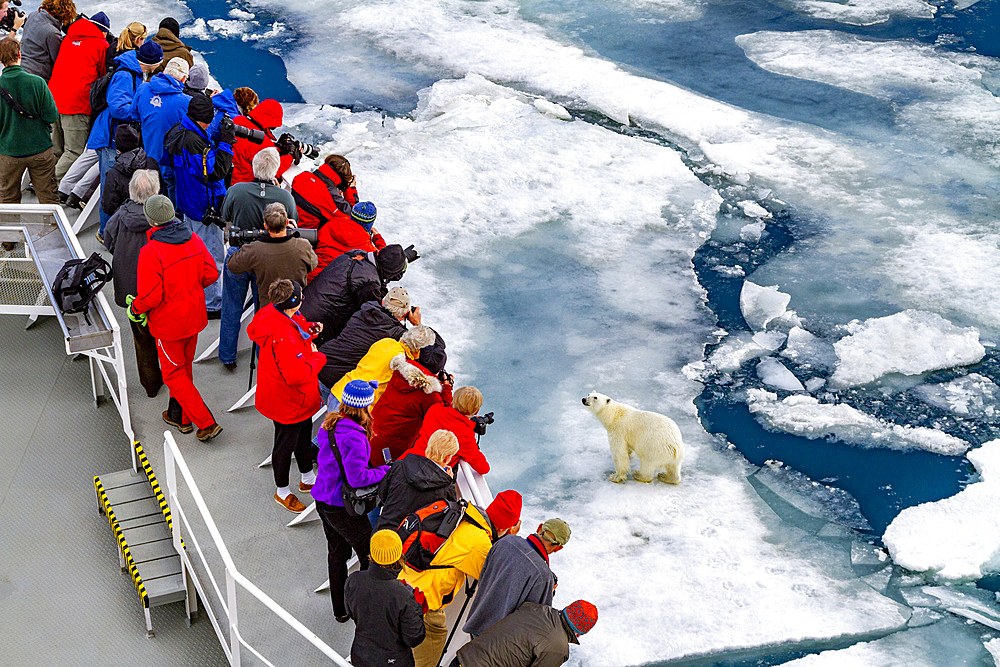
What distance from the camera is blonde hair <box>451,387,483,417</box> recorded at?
4.22 metres

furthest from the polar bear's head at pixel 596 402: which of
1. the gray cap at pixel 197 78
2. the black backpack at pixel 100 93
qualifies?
the black backpack at pixel 100 93

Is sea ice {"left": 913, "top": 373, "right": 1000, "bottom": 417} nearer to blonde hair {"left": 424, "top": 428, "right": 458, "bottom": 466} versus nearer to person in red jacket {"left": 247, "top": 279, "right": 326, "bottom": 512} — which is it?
blonde hair {"left": 424, "top": 428, "right": 458, "bottom": 466}

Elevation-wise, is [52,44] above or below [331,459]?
above

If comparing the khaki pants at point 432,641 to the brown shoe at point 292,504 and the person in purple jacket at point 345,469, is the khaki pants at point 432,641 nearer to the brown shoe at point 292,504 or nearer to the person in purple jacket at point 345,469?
the person in purple jacket at point 345,469

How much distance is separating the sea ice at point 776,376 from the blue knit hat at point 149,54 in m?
4.80

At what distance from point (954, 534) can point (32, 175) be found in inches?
257

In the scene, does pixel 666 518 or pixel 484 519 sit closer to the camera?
pixel 484 519

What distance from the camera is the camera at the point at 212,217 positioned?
230 inches

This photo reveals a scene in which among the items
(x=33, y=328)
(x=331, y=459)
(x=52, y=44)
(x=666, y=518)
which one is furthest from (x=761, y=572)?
(x=52, y=44)

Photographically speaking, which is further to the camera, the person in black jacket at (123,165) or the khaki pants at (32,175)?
the khaki pants at (32,175)

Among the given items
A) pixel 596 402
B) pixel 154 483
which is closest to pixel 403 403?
pixel 154 483

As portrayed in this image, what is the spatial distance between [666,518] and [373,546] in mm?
3079

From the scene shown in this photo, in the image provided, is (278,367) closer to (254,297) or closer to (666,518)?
(254,297)

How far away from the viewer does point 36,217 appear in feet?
20.2
